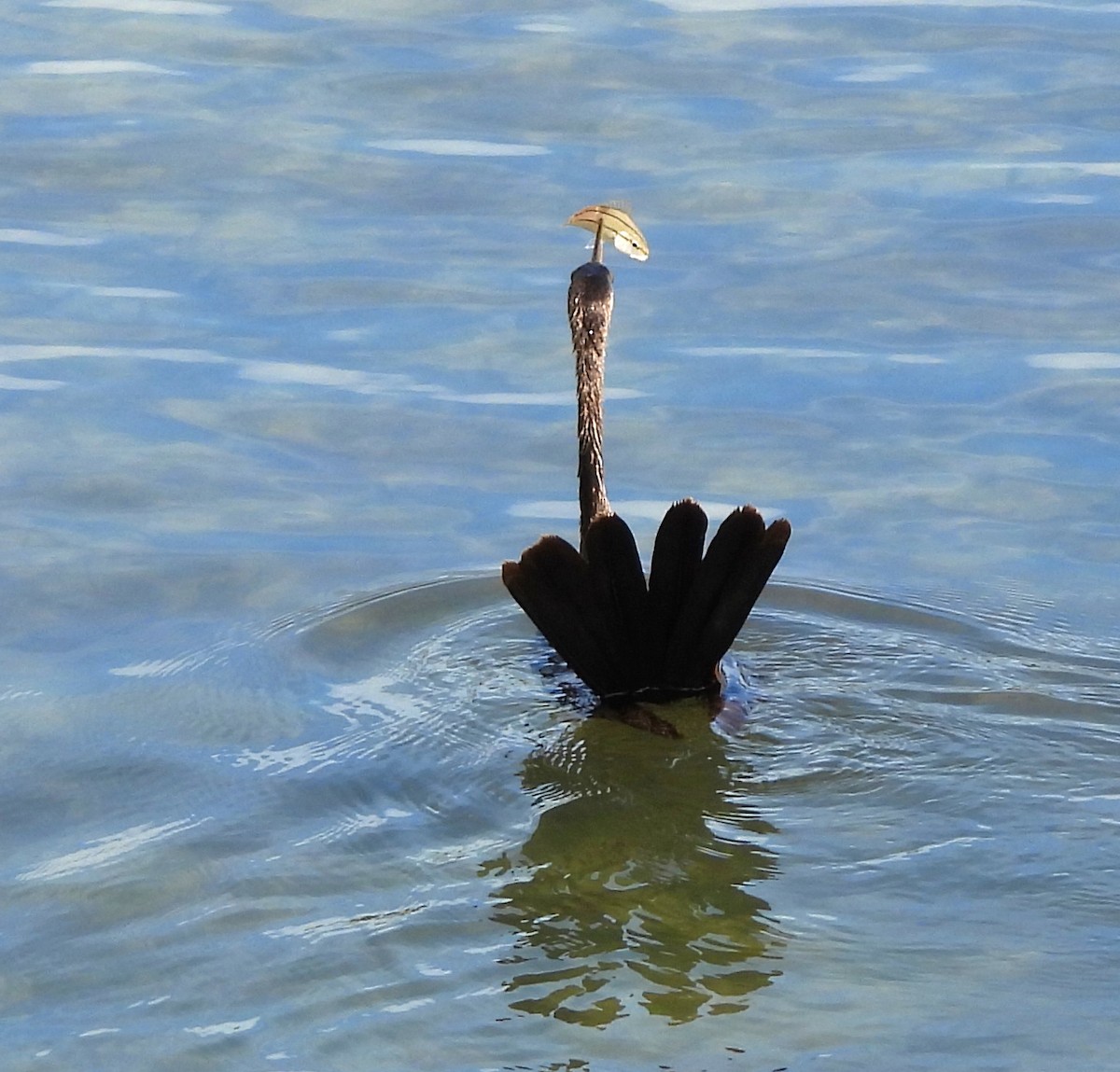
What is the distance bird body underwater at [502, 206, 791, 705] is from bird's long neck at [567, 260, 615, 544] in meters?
0.76

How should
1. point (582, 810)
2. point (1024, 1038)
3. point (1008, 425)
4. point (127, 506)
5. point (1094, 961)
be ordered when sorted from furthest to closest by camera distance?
point (1008, 425) → point (127, 506) → point (582, 810) → point (1094, 961) → point (1024, 1038)

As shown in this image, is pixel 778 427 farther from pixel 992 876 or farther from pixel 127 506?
pixel 992 876

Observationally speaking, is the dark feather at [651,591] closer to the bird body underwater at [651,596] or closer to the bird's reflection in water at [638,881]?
the bird body underwater at [651,596]

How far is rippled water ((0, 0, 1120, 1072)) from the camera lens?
158 inches

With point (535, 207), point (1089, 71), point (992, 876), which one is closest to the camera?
point (992, 876)

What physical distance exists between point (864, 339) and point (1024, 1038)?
4.95 metres

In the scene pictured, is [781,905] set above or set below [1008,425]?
below

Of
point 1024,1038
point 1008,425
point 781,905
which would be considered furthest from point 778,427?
point 1024,1038

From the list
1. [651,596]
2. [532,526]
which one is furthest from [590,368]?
[651,596]

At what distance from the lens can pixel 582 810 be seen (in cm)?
480

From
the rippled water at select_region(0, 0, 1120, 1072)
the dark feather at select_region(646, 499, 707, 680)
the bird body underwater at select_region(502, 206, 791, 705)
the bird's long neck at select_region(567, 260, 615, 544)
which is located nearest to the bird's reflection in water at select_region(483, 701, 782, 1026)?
the rippled water at select_region(0, 0, 1120, 1072)

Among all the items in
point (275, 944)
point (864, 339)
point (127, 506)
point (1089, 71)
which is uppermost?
point (1089, 71)

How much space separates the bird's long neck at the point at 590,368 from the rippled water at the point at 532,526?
0.48 meters

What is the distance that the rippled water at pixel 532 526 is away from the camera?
402cm
